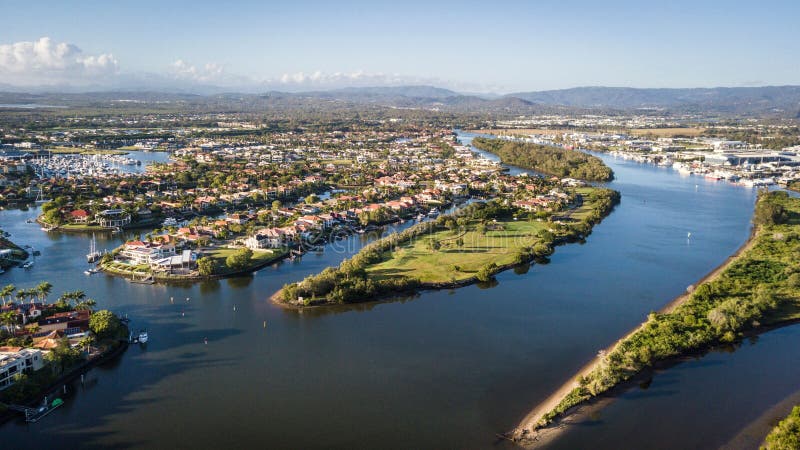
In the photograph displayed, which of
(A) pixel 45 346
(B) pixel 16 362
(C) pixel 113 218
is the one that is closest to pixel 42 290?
(A) pixel 45 346

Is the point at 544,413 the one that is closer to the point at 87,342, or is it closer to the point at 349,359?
the point at 349,359

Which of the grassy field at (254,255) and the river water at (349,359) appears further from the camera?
the grassy field at (254,255)

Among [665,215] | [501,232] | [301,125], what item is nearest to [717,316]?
[501,232]

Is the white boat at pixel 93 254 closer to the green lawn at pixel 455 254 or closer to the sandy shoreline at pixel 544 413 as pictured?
the green lawn at pixel 455 254

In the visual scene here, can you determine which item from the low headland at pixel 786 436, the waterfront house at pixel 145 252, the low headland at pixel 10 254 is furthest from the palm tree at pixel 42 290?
the low headland at pixel 786 436

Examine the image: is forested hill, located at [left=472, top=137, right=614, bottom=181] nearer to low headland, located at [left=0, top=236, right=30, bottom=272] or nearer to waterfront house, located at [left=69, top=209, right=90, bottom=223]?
waterfront house, located at [left=69, top=209, right=90, bottom=223]
